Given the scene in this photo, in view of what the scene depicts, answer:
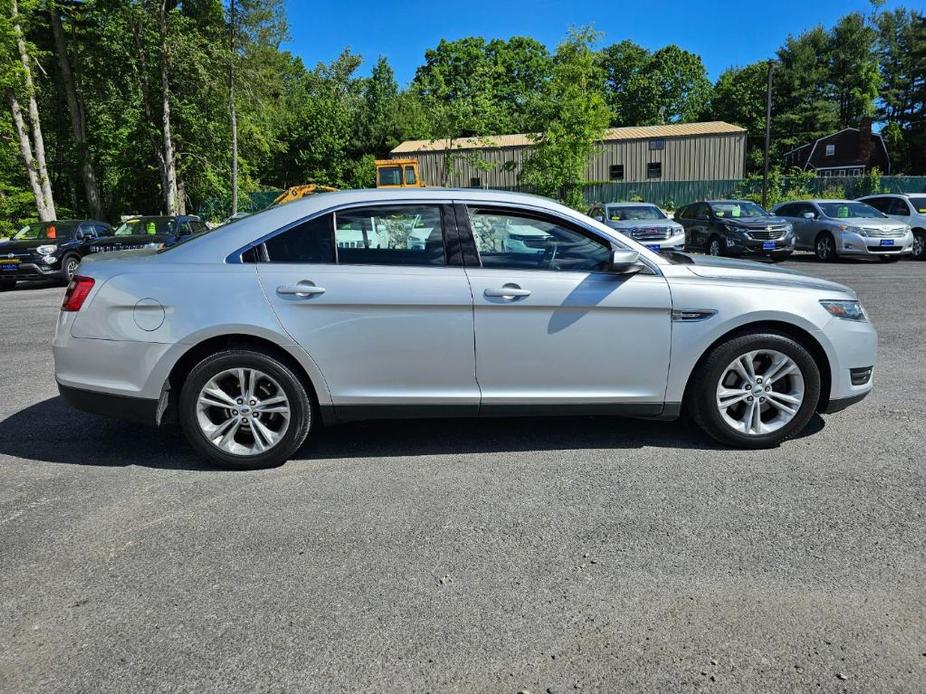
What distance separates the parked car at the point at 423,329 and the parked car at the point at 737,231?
14.3m

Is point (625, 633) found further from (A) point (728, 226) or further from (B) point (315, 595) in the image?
(A) point (728, 226)

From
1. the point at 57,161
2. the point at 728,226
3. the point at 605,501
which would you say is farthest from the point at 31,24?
the point at 605,501

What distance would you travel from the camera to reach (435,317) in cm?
412

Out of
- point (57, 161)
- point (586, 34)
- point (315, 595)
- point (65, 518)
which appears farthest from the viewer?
point (57, 161)

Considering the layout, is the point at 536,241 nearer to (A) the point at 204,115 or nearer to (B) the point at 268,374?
(B) the point at 268,374

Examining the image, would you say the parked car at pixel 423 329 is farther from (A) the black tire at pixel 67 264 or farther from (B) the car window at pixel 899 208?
(B) the car window at pixel 899 208

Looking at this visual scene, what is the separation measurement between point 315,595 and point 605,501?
1620mm

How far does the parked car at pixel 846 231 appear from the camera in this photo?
17.4 meters

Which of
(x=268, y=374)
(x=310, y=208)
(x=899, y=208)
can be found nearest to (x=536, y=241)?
(x=310, y=208)

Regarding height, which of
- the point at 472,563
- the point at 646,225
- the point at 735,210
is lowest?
the point at 472,563

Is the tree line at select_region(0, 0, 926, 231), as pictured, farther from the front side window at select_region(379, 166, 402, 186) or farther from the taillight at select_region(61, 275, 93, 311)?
the taillight at select_region(61, 275, 93, 311)

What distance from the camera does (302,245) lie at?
13.8 ft

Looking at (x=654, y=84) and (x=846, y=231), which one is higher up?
(x=654, y=84)

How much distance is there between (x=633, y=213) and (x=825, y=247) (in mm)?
5025
